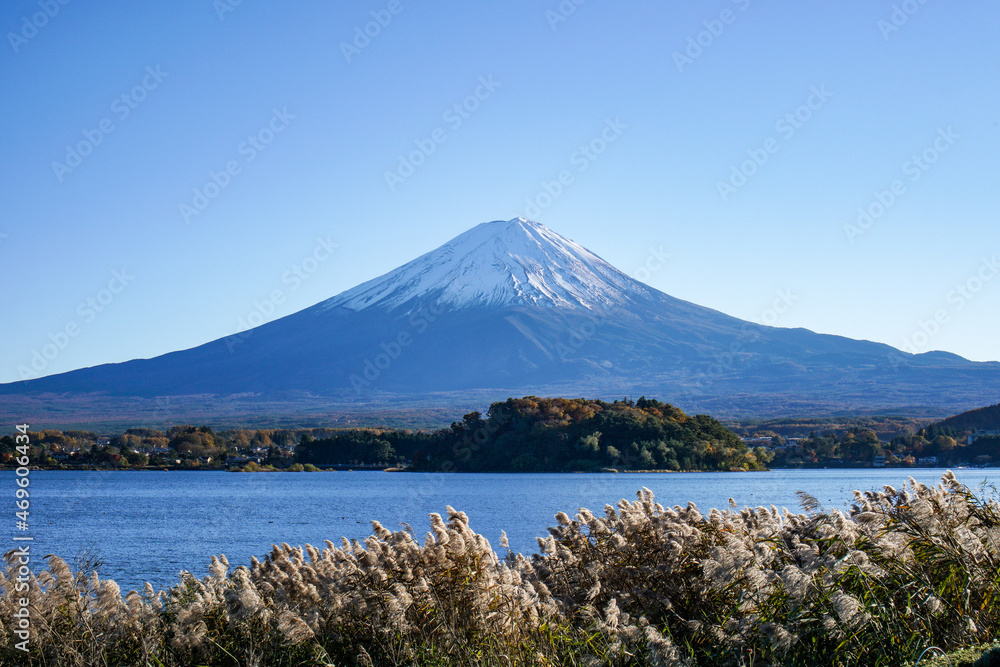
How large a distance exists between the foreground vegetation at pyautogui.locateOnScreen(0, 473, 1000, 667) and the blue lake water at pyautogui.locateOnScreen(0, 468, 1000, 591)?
253 inches

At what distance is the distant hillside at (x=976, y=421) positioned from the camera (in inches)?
3770

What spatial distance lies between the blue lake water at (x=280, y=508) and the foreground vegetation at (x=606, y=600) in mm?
6437

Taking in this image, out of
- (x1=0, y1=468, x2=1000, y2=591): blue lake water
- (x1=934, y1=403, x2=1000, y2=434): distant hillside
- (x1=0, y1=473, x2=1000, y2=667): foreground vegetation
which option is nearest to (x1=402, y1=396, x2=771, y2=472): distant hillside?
(x1=0, y1=468, x2=1000, y2=591): blue lake water

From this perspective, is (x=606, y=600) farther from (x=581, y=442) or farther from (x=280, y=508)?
(x=581, y=442)

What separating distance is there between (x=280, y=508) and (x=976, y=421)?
78344 mm

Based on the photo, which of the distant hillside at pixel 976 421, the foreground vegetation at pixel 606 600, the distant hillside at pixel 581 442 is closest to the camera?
the foreground vegetation at pixel 606 600

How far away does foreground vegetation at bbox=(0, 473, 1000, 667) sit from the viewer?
6.45 metres

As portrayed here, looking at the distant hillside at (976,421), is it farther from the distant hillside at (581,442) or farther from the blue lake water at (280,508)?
the blue lake water at (280,508)

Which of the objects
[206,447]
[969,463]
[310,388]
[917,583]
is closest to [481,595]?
[917,583]

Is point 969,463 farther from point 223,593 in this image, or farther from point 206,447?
point 223,593

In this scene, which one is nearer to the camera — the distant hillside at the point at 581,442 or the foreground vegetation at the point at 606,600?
the foreground vegetation at the point at 606,600

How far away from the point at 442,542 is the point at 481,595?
45 cm

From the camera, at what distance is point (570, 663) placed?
Answer: 23.2 ft

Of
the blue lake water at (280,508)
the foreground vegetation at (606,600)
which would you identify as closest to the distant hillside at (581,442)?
the blue lake water at (280,508)
